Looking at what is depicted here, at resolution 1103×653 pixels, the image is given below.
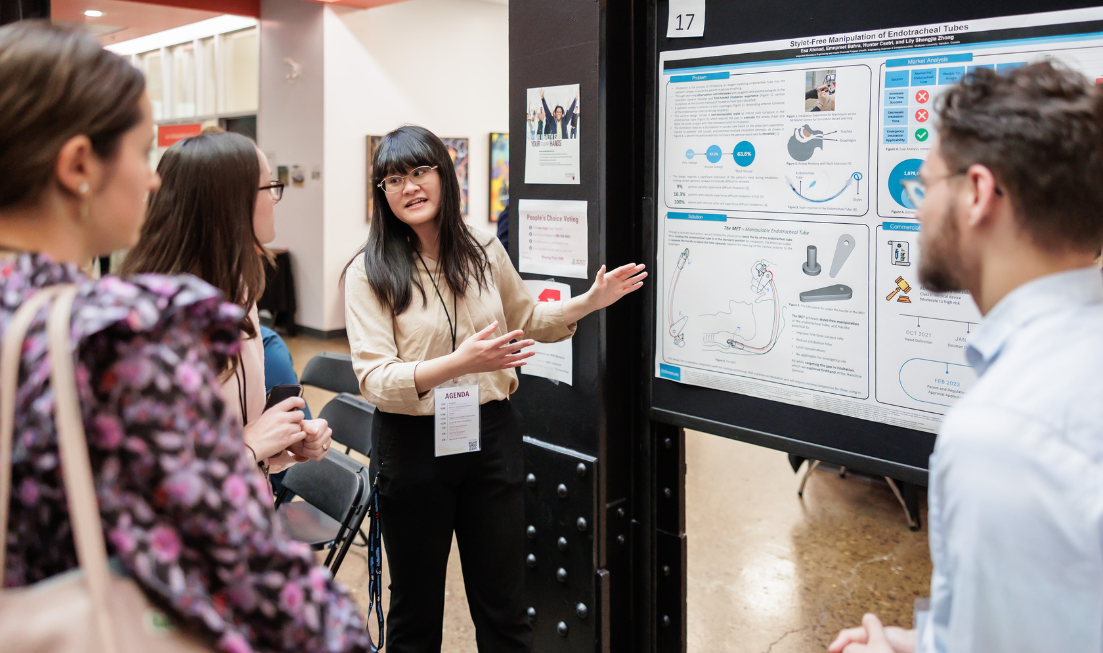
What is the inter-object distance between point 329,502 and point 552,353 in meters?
0.87

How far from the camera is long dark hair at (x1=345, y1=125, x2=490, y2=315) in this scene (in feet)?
6.73

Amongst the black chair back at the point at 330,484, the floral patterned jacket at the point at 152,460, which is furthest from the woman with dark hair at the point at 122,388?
the black chair back at the point at 330,484

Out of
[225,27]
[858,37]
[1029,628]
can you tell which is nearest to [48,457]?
[1029,628]

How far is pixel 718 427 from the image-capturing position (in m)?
2.08

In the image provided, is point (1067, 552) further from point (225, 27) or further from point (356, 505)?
point (225, 27)

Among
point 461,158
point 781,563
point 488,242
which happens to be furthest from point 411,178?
point 461,158

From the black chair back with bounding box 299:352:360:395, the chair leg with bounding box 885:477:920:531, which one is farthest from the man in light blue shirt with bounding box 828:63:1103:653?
the chair leg with bounding box 885:477:920:531

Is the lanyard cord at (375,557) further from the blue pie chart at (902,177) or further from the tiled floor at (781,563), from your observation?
the blue pie chart at (902,177)

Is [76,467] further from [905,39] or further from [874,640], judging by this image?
[905,39]

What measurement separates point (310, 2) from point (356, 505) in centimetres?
787

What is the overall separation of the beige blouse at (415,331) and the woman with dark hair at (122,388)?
3.60 feet

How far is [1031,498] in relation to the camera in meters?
0.82

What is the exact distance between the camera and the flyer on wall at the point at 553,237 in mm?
2234

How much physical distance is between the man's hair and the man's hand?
20.0 inches
